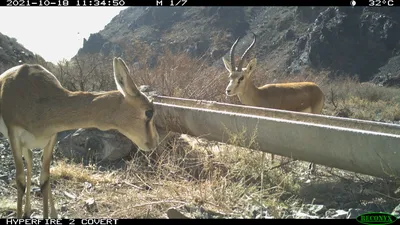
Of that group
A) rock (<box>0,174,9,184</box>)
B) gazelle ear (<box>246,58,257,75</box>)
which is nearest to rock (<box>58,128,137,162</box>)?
rock (<box>0,174,9,184</box>)

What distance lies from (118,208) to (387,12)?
60266 mm

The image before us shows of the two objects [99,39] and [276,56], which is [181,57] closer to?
[276,56]

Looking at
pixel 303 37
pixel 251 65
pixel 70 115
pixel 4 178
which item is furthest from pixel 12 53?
pixel 303 37

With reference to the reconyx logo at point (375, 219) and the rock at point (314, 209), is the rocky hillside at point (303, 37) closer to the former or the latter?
the rock at point (314, 209)

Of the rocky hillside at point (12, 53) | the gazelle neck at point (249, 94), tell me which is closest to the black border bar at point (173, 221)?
the gazelle neck at point (249, 94)

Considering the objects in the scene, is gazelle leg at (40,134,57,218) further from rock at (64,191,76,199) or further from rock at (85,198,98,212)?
rock at (64,191,76,199)

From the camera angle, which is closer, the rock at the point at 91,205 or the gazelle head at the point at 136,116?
the gazelle head at the point at 136,116

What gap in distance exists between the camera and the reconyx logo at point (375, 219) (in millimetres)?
3648

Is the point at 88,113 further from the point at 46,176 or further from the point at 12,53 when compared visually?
the point at 12,53

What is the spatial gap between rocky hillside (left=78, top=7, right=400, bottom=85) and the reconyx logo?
39.0 m

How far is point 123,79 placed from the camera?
4.63 meters

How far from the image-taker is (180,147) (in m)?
7.77

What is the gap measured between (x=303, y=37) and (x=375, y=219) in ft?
193

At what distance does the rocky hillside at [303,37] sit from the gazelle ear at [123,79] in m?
38.0
